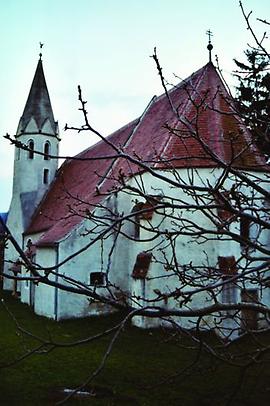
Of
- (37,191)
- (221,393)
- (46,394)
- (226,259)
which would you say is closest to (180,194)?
(226,259)

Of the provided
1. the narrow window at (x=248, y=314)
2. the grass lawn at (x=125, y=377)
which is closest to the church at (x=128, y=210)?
the narrow window at (x=248, y=314)

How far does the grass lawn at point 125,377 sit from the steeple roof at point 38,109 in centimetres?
1268

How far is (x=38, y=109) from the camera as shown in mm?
22828

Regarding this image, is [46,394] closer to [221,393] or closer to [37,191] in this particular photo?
[221,393]

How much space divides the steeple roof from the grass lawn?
12.7 m

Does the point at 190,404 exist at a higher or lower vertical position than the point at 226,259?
lower

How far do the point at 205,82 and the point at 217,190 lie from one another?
14.1 m

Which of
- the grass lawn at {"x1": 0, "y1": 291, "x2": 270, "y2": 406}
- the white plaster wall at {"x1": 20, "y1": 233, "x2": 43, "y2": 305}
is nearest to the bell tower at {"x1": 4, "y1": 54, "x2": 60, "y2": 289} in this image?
the white plaster wall at {"x1": 20, "y1": 233, "x2": 43, "y2": 305}

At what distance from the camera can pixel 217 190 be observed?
2.79 meters

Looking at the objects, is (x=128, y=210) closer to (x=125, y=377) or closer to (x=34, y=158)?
(x=125, y=377)

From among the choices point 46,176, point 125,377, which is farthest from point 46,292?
point 46,176

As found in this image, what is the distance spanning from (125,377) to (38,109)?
17.1 meters

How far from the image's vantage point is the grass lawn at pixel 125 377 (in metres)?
7.23

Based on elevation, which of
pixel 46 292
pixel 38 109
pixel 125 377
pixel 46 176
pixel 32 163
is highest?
pixel 38 109
